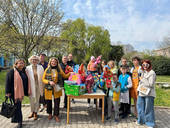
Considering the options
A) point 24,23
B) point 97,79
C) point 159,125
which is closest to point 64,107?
point 97,79

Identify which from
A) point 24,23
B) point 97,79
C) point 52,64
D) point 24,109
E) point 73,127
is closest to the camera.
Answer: point 73,127

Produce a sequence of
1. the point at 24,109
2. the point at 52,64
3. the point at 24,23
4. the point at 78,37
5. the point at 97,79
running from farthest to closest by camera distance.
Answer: the point at 78,37, the point at 24,23, the point at 24,109, the point at 97,79, the point at 52,64

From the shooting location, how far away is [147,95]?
3.36 meters

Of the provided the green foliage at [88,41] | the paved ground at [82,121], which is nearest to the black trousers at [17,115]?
the paved ground at [82,121]

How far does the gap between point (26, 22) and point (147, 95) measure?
885 centimetres

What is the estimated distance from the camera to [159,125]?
371cm

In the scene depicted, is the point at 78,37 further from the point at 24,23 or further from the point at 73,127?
the point at 73,127

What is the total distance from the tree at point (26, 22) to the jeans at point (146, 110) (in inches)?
326

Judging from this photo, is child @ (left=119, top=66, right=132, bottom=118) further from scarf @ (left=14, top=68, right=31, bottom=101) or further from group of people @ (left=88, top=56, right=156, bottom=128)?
scarf @ (left=14, top=68, right=31, bottom=101)

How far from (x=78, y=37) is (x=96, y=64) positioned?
2437cm

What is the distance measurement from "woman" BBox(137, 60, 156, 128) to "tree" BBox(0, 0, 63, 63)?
8034mm

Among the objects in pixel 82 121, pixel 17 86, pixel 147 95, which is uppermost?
pixel 17 86

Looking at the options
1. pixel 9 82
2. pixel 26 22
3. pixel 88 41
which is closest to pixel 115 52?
pixel 88 41

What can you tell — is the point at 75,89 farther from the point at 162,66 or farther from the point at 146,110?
the point at 162,66
